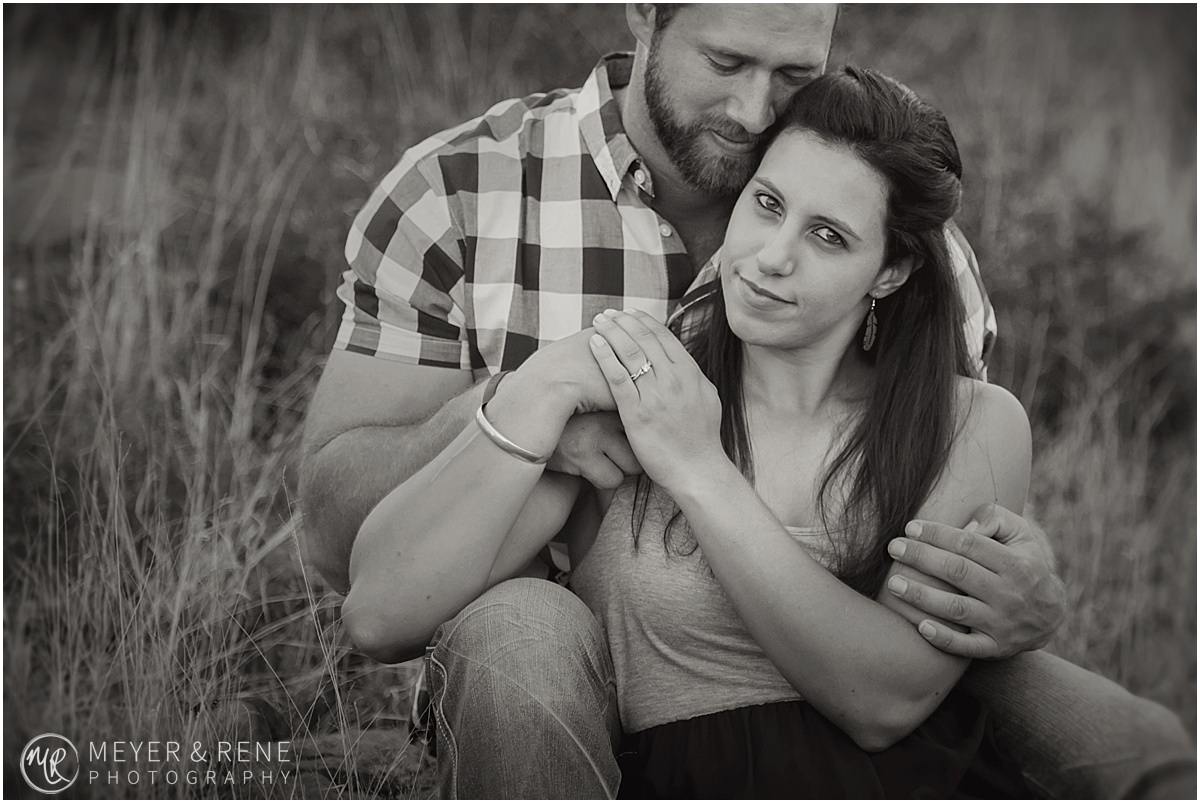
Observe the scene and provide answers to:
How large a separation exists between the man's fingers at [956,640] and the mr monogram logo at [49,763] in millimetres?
1365

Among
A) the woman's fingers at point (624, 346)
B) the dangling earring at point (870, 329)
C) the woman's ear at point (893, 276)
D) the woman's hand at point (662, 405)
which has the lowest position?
the woman's hand at point (662, 405)

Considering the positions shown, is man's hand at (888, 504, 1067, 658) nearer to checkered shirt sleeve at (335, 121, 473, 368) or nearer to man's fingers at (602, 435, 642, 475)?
man's fingers at (602, 435, 642, 475)

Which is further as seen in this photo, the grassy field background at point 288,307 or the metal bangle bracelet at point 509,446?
the grassy field background at point 288,307

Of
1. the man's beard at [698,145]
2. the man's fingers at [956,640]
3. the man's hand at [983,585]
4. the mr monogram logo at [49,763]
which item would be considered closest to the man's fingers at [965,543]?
the man's hand at [983,585]

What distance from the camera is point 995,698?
200 cm

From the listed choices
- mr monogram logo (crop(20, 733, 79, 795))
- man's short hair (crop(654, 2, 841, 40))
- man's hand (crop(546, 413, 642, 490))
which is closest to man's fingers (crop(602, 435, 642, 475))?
man's hand (crop(546, 413, 642, 490))

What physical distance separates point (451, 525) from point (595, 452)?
0.26 metres

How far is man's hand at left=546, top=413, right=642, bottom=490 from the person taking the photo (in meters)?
1.96

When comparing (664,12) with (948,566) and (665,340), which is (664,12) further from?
(948,566)

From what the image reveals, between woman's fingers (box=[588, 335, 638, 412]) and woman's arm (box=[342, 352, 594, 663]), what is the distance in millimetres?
→ 66

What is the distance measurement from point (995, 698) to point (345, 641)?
51.6 inches

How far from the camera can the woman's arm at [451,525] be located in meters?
1.85

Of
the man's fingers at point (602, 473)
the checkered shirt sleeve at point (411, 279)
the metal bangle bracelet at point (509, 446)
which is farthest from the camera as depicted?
the checkered shirt sleeve at point (411, 279)

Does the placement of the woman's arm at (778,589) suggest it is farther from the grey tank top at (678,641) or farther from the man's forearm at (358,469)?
the man's forearm at (358,469)
